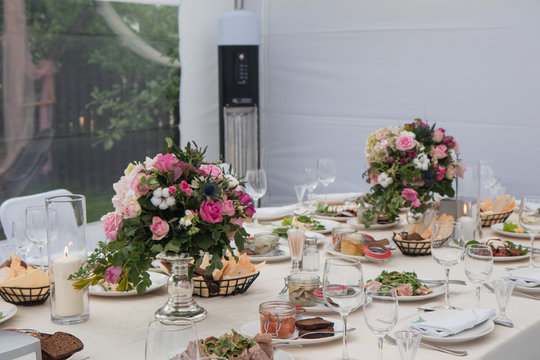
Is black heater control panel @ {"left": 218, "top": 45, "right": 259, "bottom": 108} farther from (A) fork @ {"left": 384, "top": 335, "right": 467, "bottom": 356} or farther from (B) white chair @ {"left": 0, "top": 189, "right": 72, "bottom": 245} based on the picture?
(A) fork @ {"left": 384, "top": 335, "right": 467, "bottom": 356}

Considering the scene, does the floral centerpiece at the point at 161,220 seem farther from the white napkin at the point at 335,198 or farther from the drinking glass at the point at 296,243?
the white napkin at the point at 335,198

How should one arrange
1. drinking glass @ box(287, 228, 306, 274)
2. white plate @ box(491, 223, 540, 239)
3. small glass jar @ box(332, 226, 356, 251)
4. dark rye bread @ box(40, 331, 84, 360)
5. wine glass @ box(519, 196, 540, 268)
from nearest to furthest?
dark rye bread @ box(40, 331, 84, 360), drinking glass @ box(287, 228, 306, 274), wine glass @ box(519, 196, 540, 268), small glass jar @ box(332, 226, 356, 251), white plate @ box(491, 223, 540, 239)

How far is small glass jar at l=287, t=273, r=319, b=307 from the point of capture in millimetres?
1827

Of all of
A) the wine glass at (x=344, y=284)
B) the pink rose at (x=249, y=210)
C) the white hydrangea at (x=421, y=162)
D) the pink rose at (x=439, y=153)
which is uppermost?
the pink rose at (x=439, y=153)

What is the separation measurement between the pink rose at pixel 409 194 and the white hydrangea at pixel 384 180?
0.07m

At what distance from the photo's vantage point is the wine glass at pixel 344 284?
1.41 meters

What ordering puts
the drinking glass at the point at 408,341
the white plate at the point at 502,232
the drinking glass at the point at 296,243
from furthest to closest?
the white plate at the point at 502,232 < the drinking glass at the point at 296,243 < the drinking glass at the point at 408,341

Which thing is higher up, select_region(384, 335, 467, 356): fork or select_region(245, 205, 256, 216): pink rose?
select_region(245, 205, 256, 216): pink rose

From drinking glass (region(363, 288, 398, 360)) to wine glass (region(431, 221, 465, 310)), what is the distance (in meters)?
0.51

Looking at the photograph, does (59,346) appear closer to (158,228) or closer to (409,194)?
(158,228)

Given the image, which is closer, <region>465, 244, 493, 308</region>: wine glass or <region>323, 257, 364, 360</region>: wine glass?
<region>323, 257, 364, 360</region>: wine glass

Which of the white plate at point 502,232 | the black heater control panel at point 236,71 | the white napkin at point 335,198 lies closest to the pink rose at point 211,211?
the white plate at point 502,232

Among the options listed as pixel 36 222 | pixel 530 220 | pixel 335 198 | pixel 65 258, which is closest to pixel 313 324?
pixel 65 258

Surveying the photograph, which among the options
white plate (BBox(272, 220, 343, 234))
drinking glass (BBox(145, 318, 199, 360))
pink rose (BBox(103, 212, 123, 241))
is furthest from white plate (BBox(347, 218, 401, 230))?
drinking glass (BBox(145, 318, 199, 360))
